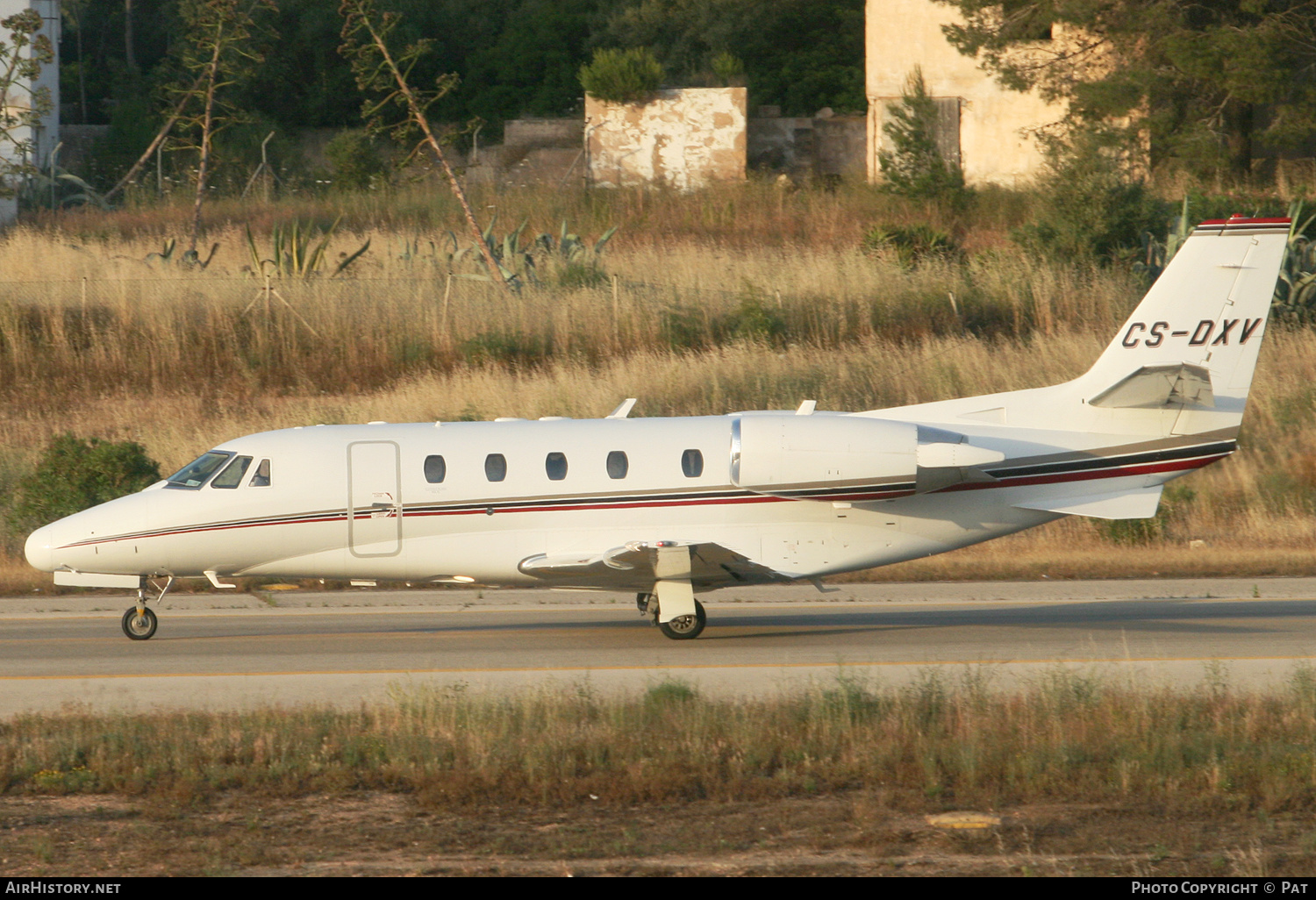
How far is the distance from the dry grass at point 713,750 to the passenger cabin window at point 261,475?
374 centimetres

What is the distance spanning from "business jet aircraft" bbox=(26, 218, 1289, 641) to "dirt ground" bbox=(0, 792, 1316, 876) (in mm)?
5290

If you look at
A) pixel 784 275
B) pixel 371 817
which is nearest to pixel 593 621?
pixel 371 817

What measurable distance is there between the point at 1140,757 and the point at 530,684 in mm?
5402

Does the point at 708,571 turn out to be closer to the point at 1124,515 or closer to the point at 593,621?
the point at 593,621

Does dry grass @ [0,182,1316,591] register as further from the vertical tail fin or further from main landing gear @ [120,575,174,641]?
main landing gear @ [120,575,174,641]

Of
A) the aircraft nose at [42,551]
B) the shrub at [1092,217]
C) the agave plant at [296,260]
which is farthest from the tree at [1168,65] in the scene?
the aircraft nose at [42,551]

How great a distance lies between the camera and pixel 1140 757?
9.63 meters

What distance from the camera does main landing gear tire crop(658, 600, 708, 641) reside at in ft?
48.8

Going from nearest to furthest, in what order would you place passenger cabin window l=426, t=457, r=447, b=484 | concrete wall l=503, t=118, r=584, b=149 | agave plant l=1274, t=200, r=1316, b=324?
1. passenger cabin window l=426, t=457, r=447, b=484
2. agave plant l=1274, t=200, r=1316, b=324
3. concrete wall l=503, t=118, r=584, b=149

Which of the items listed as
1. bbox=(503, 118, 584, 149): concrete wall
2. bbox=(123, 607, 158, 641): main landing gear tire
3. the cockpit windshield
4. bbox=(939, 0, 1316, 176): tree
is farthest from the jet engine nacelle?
bbox=(503, 118, 584, 149): concrete wall

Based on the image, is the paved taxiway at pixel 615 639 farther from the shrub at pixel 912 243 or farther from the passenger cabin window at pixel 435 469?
the shrub at pixel 912 243

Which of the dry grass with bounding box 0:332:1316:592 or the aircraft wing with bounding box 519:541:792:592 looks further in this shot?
the dry grass with bounding box 0:332:1316:592

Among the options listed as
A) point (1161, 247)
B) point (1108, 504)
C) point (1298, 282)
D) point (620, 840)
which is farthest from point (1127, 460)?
point (1161, 247)

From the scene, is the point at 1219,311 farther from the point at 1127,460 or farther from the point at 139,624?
the point at 139,624
